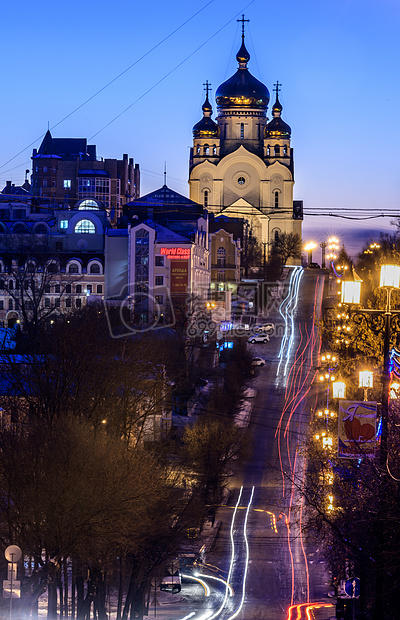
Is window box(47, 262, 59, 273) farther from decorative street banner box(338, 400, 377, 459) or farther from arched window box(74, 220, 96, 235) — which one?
decorative street banner box(338, 400, 377, 459)

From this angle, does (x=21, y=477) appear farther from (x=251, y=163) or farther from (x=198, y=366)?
(x=251, y=163)

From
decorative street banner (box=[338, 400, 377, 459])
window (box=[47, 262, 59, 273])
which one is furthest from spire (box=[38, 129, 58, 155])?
decorative street banner (box=[338, 400, 377, 459])

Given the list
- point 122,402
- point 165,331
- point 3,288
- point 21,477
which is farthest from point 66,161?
point 21,477

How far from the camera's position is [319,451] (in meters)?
22.6

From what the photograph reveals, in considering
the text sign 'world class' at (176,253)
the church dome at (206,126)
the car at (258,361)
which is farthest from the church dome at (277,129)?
the car at (258,361)

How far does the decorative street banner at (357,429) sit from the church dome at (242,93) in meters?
94.2

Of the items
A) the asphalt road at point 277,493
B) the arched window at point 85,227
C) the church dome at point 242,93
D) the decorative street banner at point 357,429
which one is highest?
the church dome at point 242,93

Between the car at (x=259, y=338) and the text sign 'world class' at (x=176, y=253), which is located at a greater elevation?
the text sign 'world class' at (x=176, y=253)

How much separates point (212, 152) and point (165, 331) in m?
56.1

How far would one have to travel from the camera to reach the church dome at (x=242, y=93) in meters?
104

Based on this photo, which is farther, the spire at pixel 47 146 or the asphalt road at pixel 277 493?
the spire at pixel 47 146

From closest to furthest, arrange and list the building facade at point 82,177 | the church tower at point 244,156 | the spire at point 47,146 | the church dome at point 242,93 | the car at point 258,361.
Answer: the car at point 258,361 < the church tower at point 244,156 < the church dome at point 242,93 < the building facade at point 82,177 < the spire at point 47,146

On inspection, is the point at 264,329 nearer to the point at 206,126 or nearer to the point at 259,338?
the point at 259,338

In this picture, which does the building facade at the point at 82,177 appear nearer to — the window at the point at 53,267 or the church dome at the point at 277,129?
the church dome at the point at 277,129
